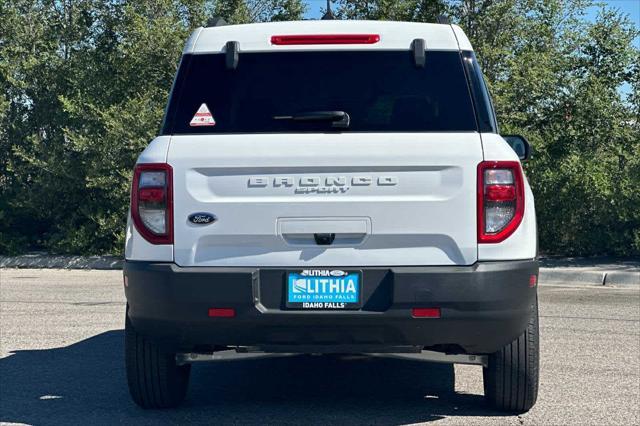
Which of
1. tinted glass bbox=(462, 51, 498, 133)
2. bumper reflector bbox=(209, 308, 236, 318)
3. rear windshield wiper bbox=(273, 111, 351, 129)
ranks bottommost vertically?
bumper reflector bbox=(209, 308, 236, 318)

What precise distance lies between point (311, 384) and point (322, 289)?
6.14ft

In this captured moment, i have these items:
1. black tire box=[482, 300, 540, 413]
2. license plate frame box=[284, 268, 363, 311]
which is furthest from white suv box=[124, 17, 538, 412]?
black tire box=[482, 300, 540, 413]

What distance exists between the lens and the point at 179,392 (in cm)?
547

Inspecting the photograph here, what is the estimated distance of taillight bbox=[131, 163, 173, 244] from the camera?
4.59 meters

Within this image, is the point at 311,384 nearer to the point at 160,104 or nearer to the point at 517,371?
the point at 517,371

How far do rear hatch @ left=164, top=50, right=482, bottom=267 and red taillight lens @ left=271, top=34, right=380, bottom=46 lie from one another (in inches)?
5.9

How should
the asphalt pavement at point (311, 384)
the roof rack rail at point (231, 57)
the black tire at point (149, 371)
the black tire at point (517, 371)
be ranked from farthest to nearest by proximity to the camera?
1. the asphalt pavement at point (311, 384)
2. the black tire at point (149, 371)
3. the black tire at point (517, 371)
4. the roof rack rail at point (231, 57)

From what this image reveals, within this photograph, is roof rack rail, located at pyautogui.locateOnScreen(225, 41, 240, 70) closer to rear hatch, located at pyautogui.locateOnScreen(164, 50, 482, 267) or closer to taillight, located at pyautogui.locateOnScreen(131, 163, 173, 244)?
rear hatch, located at pyautogui.locateOnScreen(164, 50, 482, 267)

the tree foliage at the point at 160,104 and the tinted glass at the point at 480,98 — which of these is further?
the tree foliage at the point at 160,104

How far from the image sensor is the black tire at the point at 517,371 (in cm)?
506

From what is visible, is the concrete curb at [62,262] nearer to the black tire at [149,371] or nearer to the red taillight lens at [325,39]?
the black tire at [149,371]

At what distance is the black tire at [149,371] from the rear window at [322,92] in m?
1.25

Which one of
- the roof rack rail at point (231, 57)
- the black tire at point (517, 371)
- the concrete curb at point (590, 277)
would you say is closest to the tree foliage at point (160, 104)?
the concrete curb at point (590, 277)

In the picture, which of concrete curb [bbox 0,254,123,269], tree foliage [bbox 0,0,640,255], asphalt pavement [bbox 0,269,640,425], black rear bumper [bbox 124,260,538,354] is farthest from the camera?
concrete curb [bbox 0,254,123,269]
